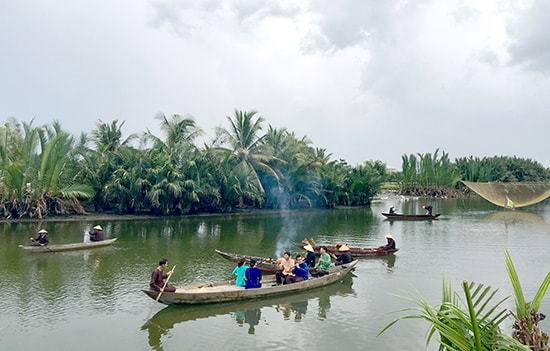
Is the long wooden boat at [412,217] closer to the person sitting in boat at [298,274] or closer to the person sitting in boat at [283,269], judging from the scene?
the person sitting in boat at [298,274]

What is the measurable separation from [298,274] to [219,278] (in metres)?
2.72

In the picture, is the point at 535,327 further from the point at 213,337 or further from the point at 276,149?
the point at 276,149

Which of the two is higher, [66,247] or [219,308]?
[66,247]

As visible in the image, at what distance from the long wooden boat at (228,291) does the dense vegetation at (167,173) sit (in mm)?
18189

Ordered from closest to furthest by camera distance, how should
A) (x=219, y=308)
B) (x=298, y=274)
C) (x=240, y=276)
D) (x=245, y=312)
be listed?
(x=245, y=312), (x=219, y=308), (x=240, y=276), (x=298, y=274)

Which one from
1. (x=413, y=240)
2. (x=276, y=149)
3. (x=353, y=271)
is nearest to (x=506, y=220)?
(x=413, y=240)

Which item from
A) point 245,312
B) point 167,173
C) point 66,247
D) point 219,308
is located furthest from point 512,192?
point 66,247

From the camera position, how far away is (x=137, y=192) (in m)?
29.6

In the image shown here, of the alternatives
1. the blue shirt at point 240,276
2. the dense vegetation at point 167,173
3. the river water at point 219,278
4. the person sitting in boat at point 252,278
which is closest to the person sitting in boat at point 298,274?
the river water at point 219,278

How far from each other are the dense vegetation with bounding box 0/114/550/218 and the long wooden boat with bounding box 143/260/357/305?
59.7 ft

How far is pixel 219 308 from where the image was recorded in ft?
35.5

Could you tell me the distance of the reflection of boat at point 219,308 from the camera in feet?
33.3

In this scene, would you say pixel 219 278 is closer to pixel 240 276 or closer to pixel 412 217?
pixel 240 276

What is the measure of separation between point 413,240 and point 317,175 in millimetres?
17091
